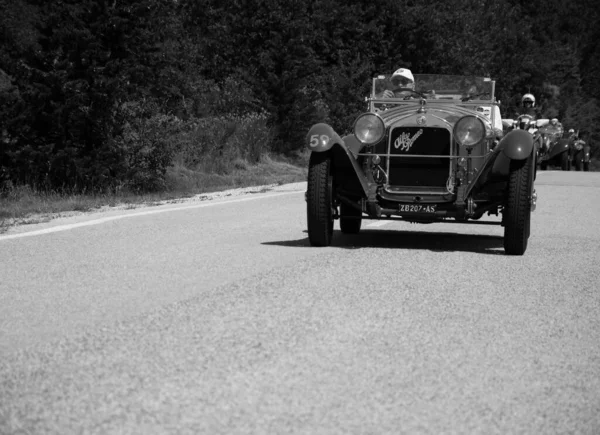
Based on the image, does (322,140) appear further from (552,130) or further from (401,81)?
(552,130)

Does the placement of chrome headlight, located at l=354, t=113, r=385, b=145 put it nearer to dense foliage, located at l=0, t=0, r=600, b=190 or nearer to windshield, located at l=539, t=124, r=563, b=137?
dense foliage, located at l=0, t=0, r=600, b=190

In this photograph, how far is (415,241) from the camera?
10750 mm

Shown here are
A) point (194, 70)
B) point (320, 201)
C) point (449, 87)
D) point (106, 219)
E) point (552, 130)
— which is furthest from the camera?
point (552, 130)

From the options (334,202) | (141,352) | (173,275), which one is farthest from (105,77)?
(141,352)

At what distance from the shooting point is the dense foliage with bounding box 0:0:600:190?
19.7m

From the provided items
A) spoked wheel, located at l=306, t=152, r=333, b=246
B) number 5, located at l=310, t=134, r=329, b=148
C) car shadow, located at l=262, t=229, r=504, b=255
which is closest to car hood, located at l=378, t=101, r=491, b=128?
number 5, located at l=310, t=134, r=329, b=148

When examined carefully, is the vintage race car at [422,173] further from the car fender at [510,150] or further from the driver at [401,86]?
the driver at [401,86]

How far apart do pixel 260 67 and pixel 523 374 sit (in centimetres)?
3001

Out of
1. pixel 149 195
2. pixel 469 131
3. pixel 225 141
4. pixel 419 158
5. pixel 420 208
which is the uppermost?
pixel 469 131

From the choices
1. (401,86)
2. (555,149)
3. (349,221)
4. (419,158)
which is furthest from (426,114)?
(555,149)

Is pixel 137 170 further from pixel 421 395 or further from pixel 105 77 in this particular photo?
pixel 421 395

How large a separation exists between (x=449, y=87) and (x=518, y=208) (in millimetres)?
2847

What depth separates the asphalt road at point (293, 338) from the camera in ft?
13.8

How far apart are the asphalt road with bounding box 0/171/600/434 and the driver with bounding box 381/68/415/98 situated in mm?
2282
